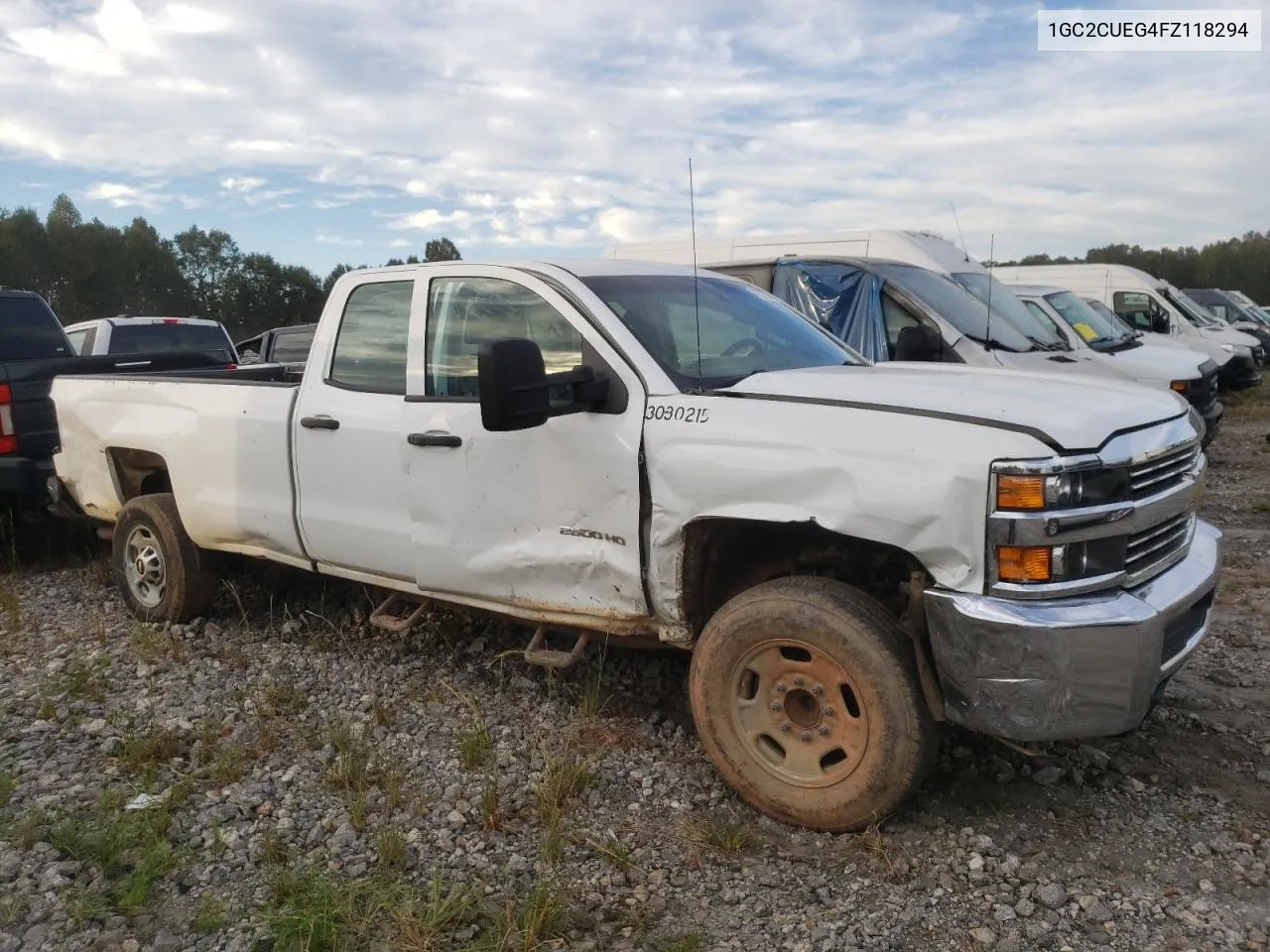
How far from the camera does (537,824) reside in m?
3.49

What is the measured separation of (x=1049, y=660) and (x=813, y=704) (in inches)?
31.5

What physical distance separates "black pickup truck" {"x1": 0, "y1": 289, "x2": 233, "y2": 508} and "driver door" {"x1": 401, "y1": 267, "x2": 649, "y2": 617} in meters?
3.01

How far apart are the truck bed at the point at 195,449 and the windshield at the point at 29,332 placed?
156cm

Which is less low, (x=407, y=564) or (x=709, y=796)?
(x=407, y=564)

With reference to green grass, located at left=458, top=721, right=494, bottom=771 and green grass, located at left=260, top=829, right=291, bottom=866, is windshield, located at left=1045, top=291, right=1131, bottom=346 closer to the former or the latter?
green grass, located at left=458, top=721, right=494, bottom=771

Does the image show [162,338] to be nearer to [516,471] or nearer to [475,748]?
[516,471]

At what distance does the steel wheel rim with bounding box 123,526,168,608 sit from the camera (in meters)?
5.72

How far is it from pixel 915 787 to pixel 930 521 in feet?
2.89

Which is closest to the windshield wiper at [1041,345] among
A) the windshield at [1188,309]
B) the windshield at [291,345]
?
the windshield at [291,345]

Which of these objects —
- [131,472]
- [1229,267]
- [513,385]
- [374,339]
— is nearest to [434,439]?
[374,339]

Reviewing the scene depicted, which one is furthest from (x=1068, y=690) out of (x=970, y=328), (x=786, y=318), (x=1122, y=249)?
(x=1122, y=249)

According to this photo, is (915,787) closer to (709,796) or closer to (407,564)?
(709,796)

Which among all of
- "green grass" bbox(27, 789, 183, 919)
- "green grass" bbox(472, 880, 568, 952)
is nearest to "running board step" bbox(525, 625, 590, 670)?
"green grass" bbox(472, 880, 568, 952)

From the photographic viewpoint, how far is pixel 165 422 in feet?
17.8
